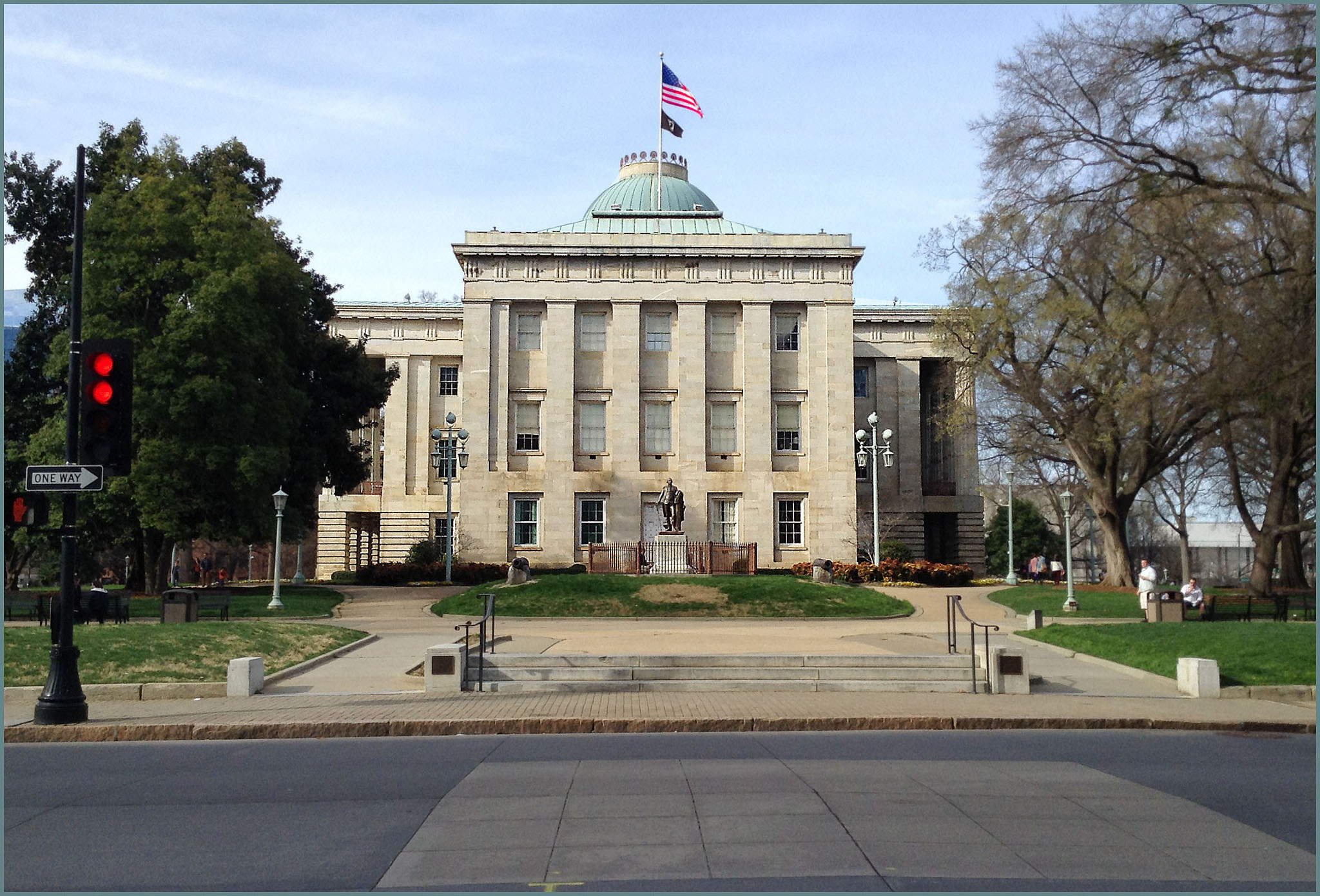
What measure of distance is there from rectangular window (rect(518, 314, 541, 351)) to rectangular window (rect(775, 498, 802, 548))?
47.0 feet

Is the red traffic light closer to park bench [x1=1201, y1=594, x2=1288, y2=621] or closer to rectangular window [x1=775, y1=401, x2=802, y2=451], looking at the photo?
park bench [x1=1201, y1=594, x2=1288, y2=621]

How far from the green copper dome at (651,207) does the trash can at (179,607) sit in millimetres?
35807

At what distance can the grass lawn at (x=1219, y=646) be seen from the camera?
62.4 feet

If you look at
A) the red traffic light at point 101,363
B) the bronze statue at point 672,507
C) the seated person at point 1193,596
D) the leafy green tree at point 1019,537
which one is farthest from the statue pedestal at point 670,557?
the leafy green tree at point 1019,537

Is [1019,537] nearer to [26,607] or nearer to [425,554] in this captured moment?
[425,554]

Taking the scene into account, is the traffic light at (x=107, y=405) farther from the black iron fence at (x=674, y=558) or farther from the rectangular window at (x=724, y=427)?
the rectangular window at (x=724, y=427)

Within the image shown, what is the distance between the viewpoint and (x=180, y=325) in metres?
38.1

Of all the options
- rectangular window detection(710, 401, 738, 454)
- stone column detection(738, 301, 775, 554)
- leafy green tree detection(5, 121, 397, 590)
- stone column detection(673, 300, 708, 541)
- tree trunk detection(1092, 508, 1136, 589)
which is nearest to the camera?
leafy green tree detection(5, 121, 397, 590)

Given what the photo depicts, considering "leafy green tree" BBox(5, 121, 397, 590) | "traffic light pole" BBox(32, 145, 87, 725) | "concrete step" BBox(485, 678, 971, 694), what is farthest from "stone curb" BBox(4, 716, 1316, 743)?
"leafy green tree" BBox(5, 121, 397, 590)

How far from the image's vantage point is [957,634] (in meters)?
25.4

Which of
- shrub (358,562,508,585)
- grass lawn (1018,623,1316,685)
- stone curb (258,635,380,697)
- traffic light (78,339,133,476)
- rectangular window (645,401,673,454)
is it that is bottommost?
stone curb (258,635,380,697)

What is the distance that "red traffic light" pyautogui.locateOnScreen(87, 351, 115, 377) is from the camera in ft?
47.9

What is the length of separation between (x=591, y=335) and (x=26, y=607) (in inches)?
1210

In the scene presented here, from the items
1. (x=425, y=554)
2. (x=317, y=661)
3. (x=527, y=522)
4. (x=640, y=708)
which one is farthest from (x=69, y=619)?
(x=527, y=522)
